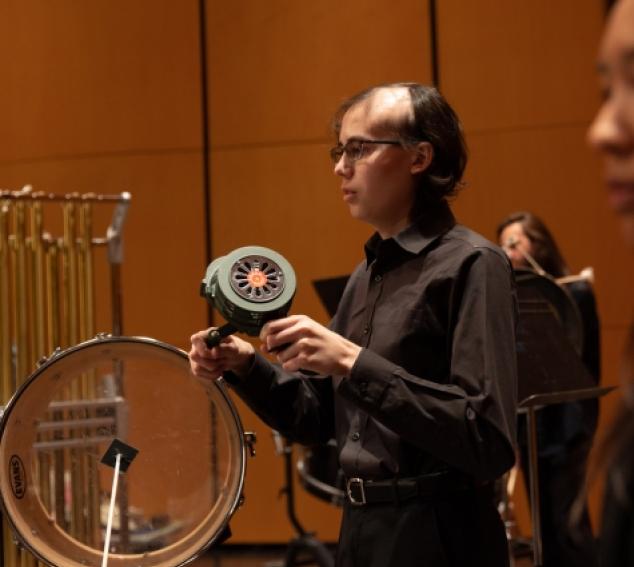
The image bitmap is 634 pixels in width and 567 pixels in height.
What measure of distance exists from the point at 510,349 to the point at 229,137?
3670 mm

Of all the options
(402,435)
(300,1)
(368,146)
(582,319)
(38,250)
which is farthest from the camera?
(300,1)

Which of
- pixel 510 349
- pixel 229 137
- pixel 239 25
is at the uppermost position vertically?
pixel 239 25

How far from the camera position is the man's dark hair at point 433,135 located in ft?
6.30

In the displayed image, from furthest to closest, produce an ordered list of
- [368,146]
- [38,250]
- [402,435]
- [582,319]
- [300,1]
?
[300,1] → [582,319] → [38,250] → [368,146] → [402,435]

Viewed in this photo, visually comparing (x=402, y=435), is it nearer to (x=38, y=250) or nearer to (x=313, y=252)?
(x=38, y=250)

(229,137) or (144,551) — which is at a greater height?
(229,137)

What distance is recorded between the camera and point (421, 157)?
6.31ft

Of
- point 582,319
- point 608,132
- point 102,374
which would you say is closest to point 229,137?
point 582,319

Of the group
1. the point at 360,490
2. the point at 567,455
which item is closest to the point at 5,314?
the point at 360,490

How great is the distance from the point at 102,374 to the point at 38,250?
949mm

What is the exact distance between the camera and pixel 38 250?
9.43 ft

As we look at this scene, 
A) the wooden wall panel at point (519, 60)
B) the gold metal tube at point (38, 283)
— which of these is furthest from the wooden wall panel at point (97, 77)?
the gold metal tube at point (38, 283)

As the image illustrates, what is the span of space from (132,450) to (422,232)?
699mm

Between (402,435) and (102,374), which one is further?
(102,374)
